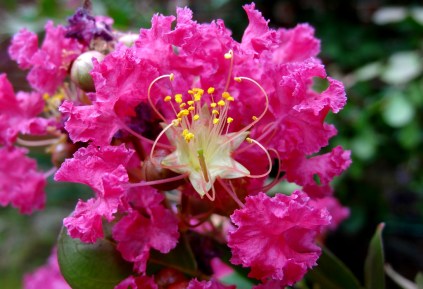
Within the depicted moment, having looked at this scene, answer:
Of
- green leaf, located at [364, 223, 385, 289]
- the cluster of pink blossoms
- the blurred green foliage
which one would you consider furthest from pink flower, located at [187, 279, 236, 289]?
the blurred green foliage

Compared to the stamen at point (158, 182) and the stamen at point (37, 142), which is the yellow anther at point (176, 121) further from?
the stamen at point (37, 142)

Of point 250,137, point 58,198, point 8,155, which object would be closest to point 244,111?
point 250,137

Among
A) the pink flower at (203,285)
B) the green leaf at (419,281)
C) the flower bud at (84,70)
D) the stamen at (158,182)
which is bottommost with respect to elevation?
the green leaf at (419,281)

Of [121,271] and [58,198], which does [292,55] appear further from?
[58,198]

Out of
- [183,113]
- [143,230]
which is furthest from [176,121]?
[143,230]

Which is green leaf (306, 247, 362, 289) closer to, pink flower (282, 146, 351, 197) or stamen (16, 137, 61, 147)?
pink flower (282, 146, 351, 197)

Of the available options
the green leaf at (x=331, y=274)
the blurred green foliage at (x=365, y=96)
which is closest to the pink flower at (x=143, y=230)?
the green leaf at (x=331, y=274)
